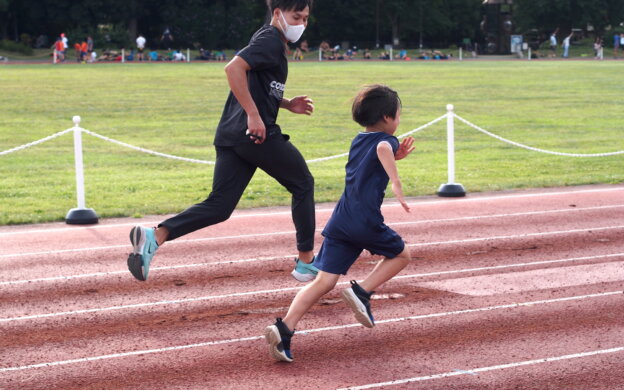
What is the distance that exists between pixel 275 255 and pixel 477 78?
119 feet

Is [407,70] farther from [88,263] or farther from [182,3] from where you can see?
[88,263]

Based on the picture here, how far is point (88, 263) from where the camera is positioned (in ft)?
30.8

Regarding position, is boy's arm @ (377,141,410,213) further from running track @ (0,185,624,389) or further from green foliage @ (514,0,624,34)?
green foliage @ (514,0,624,34)

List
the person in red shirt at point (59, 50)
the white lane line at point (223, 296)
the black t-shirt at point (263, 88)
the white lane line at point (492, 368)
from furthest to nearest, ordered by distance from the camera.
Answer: the person in red shirt at point (59, 50), the white lane line at point (223, 296), the black t-shirt at point (263, 88), the white lane line at point (492, 368)

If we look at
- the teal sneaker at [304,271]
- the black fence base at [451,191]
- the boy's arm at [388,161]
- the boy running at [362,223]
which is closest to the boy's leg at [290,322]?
the boy running at [362,223]

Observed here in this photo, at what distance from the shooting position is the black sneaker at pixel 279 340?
6.03 metres

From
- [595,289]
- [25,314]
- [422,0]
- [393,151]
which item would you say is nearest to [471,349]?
[393,151]

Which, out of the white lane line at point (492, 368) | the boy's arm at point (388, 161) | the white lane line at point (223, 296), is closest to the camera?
the white lane line at point (492, 368)

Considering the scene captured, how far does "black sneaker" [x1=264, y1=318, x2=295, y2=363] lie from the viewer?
6.03m

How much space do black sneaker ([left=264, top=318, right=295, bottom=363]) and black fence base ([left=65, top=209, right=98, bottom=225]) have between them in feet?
20.9

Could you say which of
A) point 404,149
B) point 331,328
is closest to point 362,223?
point 404,149

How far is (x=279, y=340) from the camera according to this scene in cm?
602

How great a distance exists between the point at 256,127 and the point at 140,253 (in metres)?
1.25

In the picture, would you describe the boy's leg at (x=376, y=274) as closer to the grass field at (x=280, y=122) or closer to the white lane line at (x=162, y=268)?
the white lane line at (x=162, y=268)
